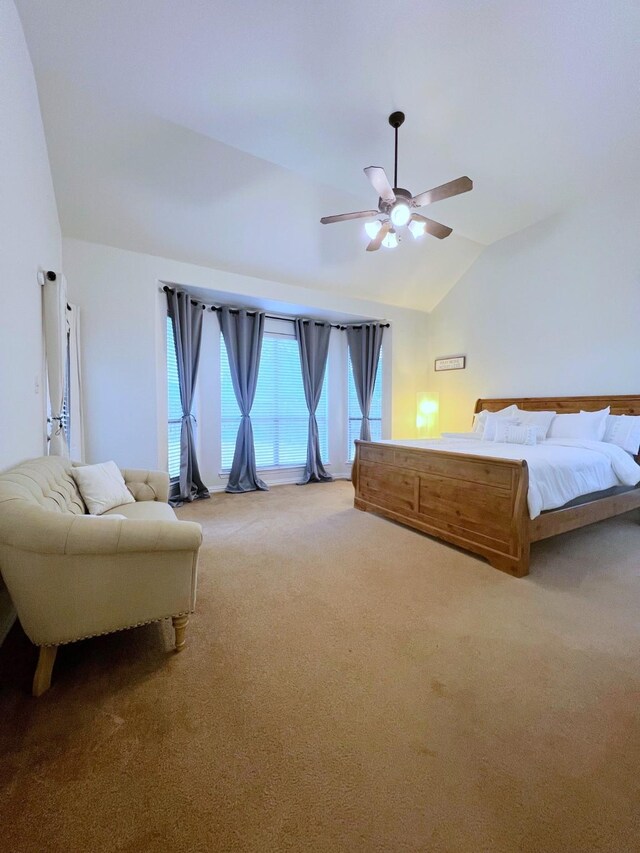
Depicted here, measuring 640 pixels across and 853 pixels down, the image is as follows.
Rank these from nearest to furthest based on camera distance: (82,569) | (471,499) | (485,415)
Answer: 1. (82,569)
2. (471,499)
3. (485,415)

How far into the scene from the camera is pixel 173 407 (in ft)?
13.8

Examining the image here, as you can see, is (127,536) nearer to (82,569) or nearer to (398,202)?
(82,569)

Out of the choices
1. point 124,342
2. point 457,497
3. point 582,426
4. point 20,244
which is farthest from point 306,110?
point 582,426

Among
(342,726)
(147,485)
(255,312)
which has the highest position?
(255,312)

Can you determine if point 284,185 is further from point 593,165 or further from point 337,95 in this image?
point 593,165

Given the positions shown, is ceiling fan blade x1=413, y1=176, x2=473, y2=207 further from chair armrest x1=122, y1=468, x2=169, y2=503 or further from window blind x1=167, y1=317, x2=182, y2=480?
window blind x1=167, y1=317, x2=182, y2=480

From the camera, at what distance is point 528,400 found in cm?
436

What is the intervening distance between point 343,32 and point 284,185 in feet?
4.61

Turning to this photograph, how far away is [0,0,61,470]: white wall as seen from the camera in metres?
1.59

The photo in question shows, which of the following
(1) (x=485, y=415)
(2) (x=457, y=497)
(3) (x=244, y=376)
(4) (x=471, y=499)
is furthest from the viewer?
(3) (x=244, y=376)

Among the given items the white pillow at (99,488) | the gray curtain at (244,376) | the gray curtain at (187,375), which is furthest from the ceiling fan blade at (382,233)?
the white pillow at (99,488)

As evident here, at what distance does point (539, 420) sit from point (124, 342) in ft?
15.0

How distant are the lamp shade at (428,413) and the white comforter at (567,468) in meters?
2.06

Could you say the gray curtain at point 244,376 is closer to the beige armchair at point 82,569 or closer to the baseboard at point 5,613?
the baseboard at point 5,613
